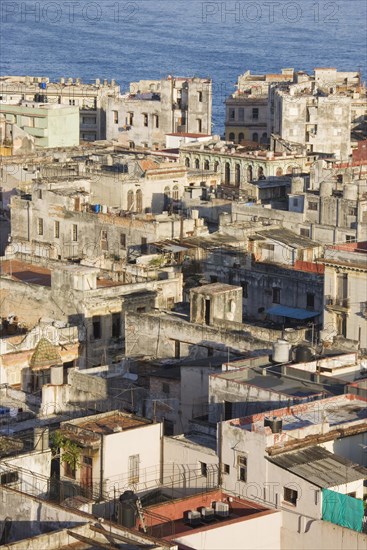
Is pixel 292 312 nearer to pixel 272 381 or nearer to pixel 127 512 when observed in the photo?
pixel 272 381

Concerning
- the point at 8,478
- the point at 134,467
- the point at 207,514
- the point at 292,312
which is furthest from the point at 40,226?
the point at 207,514

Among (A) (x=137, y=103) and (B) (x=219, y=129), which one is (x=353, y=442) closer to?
(A) (x=137, y=103)

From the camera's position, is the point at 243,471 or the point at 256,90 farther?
the point at 256,90

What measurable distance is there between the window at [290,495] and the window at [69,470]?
5.80 metres

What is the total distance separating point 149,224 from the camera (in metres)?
74.0

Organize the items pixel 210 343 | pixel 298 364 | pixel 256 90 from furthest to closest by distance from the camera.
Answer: pixel 256 90
pixel 210 343
pixel 298 364

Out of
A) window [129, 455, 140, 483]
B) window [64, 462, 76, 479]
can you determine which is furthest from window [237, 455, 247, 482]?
window [64, 462, 76, 479]

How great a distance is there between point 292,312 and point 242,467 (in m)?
23.4

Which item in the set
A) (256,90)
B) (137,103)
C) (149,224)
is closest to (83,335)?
(149,224)

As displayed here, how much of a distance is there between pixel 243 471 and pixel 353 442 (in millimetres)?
2700

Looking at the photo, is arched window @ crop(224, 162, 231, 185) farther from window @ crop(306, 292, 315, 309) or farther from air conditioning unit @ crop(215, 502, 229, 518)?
air conditioning unit @ crop(215, 502, 229, 518)

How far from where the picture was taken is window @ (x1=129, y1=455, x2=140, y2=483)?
44.2m

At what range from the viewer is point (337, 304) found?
58344 mm

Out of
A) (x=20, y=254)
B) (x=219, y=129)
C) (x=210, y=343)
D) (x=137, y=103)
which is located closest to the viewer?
(x=210, y=343)
